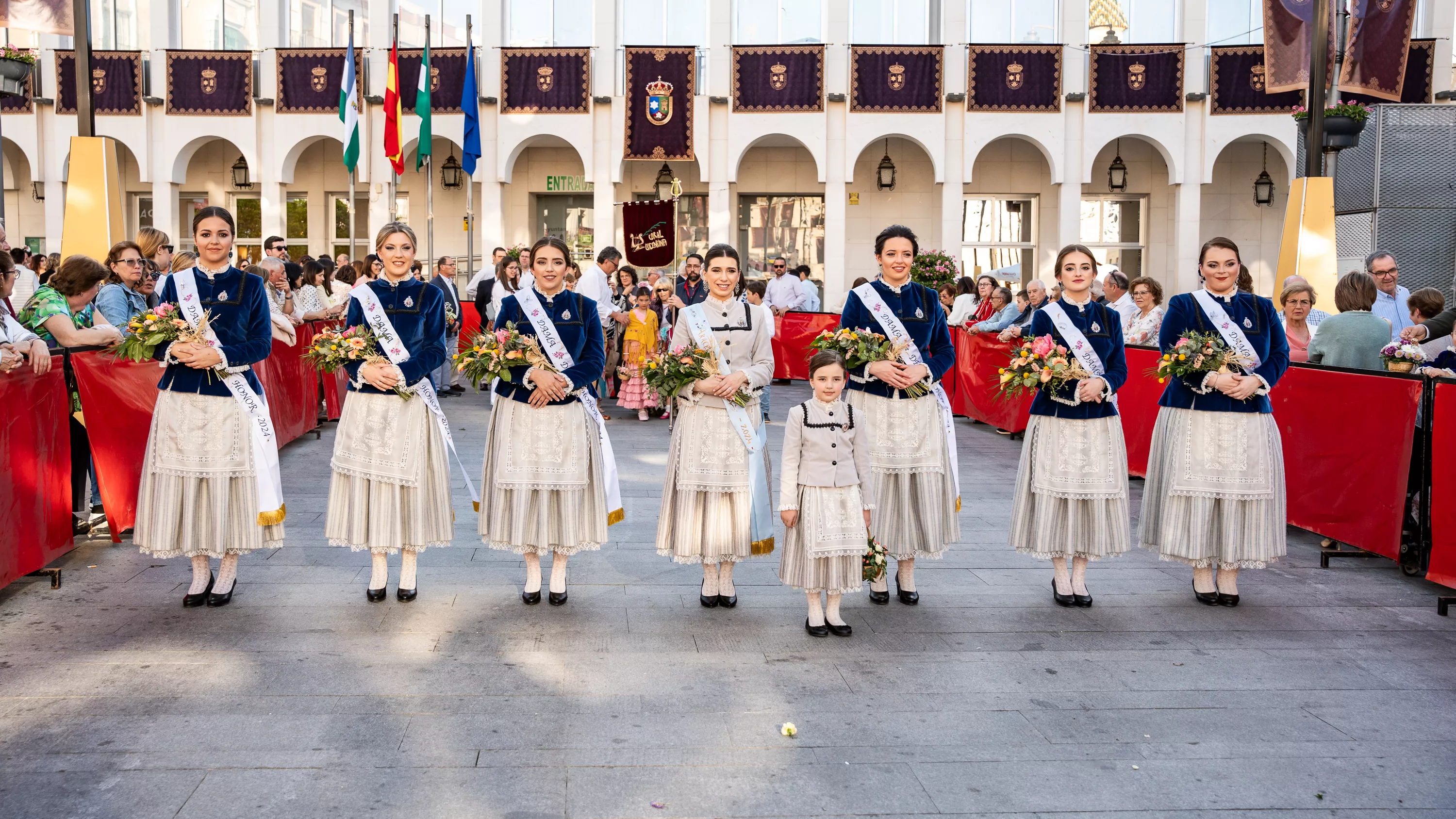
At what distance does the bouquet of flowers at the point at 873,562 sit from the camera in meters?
5.64

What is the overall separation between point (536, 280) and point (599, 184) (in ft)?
60.1

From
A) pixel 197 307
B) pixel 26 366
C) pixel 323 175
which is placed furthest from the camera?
pixel 323 175

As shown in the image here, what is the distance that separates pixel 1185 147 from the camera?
23.1 meters

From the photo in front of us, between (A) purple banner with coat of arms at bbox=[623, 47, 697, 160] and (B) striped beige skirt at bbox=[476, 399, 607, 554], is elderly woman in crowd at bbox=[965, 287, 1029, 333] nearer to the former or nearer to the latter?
(B) striped beige skirt at bbox=[476, 399, 607, 554]

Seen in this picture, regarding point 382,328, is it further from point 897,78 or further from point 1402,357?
point 897,78

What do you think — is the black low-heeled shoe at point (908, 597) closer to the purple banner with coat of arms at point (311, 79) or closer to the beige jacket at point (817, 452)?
the beige jacket at point (817, 452)

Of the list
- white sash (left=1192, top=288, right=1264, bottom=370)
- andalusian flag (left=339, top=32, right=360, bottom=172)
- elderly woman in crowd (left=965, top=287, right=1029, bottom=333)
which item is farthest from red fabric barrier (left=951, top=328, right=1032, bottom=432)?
andalusian flag (left=339, top=32, right=360, bottom=172)

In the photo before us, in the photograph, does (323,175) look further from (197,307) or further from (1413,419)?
(1413,419)

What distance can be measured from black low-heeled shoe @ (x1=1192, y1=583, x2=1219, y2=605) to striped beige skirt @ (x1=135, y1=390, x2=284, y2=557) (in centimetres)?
505

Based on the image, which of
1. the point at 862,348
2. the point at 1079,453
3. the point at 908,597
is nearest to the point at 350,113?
the point at 862,348

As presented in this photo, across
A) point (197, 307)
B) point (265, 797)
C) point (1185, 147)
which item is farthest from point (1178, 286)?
point (265, 797)

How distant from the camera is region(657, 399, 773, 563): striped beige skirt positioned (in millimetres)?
5938

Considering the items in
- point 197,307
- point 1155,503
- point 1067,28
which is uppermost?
point 1067,28

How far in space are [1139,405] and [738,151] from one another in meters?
14.6
